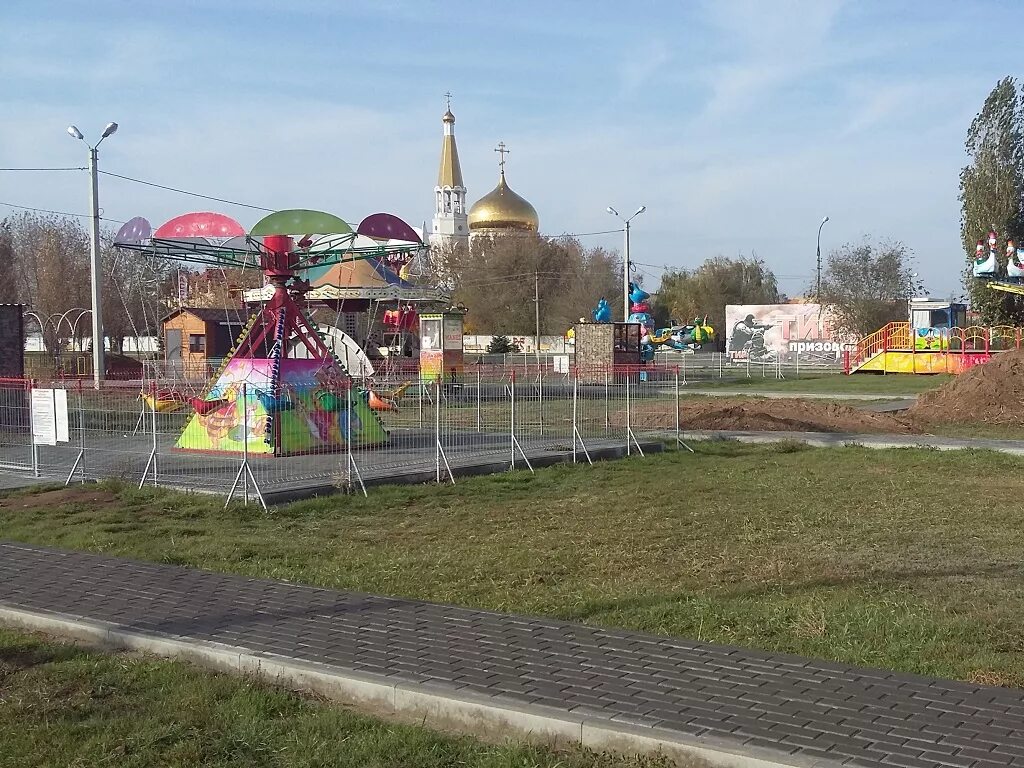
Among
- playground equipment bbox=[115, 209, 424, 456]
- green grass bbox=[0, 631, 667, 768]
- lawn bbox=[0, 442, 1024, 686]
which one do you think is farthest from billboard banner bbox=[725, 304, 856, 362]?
green grass bbox=[0, 631, 667, 768]

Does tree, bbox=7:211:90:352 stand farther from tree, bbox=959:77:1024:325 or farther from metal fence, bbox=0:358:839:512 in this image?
tree, bbox=959:77:1024:325

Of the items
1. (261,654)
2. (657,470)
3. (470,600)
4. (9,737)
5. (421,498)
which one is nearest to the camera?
(9,737)

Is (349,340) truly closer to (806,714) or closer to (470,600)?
(470,600)

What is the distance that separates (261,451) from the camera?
1742cm

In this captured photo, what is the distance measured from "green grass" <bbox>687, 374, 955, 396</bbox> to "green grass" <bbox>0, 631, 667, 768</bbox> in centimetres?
3372

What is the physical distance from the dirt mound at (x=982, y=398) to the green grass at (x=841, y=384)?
29.3 feet

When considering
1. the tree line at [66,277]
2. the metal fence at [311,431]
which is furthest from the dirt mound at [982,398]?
the tree line at [66,277]

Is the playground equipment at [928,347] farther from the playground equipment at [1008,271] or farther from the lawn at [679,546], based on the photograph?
the lawn at [679,546]

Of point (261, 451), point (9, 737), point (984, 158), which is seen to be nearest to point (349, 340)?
point (261, 451)

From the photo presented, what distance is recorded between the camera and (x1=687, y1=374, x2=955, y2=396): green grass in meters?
38.5

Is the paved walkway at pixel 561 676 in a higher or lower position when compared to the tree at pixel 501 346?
lower

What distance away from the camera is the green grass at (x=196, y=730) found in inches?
202

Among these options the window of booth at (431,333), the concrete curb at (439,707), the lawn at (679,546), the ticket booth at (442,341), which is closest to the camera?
the concrete curb at (439,707)

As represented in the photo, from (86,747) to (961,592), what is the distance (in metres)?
6.57
